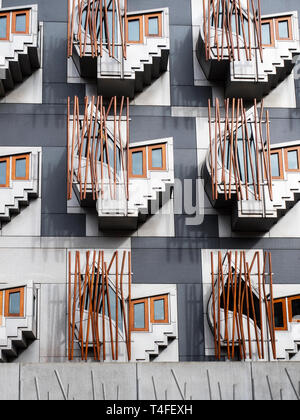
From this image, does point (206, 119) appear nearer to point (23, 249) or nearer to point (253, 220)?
point (253, 220)

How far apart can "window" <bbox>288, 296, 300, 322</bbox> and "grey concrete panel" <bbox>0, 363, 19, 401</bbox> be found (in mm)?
9861

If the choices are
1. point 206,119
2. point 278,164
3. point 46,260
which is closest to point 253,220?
point 278,164

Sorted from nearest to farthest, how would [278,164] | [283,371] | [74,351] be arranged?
[283,371] < [74,351] < [278,164]

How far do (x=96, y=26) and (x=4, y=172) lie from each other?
6347mm

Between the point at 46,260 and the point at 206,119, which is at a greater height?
the point at 206,119

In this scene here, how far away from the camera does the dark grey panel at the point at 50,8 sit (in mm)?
36281

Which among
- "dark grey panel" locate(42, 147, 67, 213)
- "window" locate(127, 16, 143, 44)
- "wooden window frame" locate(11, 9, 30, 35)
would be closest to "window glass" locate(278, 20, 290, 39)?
"window" locate(127, 16, 143, 44)

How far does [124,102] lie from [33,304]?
8274 millimetres

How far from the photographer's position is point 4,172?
33.3m

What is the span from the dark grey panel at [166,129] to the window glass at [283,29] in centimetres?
457

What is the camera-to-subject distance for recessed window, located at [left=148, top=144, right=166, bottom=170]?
33.4 m

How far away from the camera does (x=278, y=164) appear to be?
33781 millimetres

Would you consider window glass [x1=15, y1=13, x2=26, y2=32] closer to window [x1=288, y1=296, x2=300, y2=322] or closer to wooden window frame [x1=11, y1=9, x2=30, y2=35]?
wooden window frame [x1=11, y1=9, x2=30, y2=35]

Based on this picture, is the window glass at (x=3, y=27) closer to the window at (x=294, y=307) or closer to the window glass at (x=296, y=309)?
the window at (x=294, y=307)
